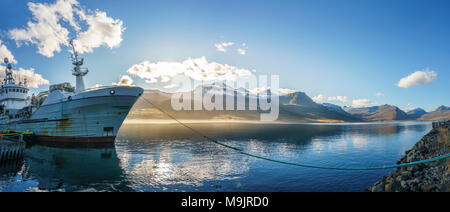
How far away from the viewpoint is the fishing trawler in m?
31.4

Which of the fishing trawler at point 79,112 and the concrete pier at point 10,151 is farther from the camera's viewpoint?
the fishing trawler at point 79,112

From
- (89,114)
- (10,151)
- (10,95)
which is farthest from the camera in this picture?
(10,95)

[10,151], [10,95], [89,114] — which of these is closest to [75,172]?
[10,151]

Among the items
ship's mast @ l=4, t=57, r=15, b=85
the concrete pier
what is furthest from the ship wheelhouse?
the concrete pier

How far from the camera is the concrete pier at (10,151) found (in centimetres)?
2249

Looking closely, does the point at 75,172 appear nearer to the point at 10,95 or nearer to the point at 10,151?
the point at 10,151

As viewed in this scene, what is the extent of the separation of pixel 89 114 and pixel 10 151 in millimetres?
10305

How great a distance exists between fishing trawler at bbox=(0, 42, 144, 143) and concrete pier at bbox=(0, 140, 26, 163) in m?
8.56

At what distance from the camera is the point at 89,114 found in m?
32.2

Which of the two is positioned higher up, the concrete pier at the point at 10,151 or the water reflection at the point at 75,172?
the concrete pier at the point at 10,151

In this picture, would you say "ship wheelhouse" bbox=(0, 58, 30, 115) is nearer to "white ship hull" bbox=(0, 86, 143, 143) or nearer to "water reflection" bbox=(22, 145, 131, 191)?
"white ship hull" bbox=(0, 86, 143, 143)

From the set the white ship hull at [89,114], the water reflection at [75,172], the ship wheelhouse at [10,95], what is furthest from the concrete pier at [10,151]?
the ship wheelhouse at [10,95]

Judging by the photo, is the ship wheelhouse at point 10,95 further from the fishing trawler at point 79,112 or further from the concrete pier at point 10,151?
the concrete pier at point 10,151
